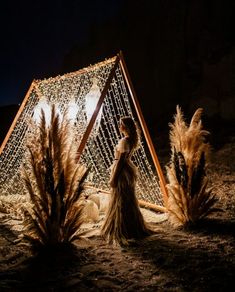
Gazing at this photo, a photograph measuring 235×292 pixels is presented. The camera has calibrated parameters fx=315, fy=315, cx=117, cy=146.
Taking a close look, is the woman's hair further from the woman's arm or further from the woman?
the woman's arm

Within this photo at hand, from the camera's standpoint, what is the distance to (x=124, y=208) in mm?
4266

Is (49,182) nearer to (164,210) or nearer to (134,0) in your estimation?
(164,210)

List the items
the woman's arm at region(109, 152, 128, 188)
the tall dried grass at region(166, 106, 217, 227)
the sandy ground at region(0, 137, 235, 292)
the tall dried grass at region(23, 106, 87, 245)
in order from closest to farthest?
the sandy ground at region(0, 137, 235, 292) → the tall dried grass at region(23, 106, 87, 245) → the woman's arm at region(109, 152, 128, 188) → the tall dried grass at region(166, 106, 217, 227)

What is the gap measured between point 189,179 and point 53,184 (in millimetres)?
2019

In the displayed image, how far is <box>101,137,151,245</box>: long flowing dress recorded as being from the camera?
4238mm

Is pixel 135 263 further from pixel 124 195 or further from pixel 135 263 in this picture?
pixel 124 195

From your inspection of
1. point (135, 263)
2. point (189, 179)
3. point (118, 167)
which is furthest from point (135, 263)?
point (189, 179)

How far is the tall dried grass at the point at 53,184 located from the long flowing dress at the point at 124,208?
21.6 inches

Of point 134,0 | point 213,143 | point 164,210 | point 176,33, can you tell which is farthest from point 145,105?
point 164,210

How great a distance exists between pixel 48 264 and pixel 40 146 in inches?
53.4

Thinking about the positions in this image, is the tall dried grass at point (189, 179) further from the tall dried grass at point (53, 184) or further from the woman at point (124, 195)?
the tall dried grass at point (53, 184)

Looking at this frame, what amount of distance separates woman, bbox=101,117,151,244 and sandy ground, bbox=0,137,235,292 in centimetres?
20

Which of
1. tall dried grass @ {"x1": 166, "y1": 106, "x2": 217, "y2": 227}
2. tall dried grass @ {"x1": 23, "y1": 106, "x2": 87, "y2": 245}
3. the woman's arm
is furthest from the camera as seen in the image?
tall dried grass @ {"x1": 166, "y1": 106, "x2": 217, "y2": 227}

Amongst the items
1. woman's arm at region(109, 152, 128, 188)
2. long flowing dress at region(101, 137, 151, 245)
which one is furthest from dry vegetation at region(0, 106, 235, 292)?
woman's arm at region(109, 152, 128, 188)
